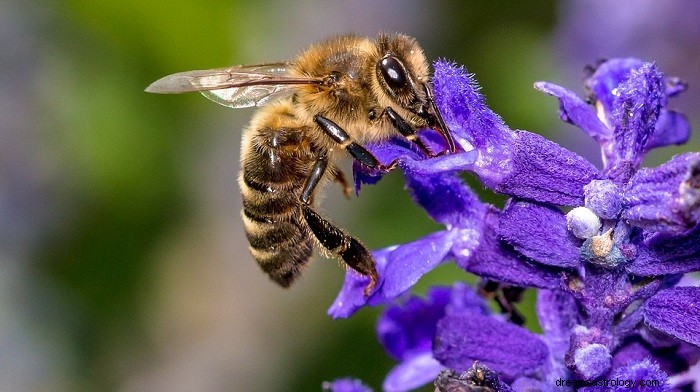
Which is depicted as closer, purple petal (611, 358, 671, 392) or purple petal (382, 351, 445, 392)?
purple petal (611, 358, 671, 392)

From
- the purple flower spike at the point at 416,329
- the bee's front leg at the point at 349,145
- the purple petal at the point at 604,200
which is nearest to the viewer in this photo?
the purple petal at the point at 604,200

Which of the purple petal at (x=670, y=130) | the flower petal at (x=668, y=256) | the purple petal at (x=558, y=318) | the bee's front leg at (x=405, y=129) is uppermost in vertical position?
the purple petal at (x=670, y=130)

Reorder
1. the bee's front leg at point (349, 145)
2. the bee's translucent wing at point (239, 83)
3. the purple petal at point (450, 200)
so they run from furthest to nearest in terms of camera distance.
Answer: the bee's translucent wing at point (239, 83) → the bee's front leg at point (349, 145) → the purple petal at point (450, 200)

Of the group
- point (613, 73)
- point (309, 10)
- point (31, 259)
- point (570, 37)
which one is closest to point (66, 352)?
point (31, 259)

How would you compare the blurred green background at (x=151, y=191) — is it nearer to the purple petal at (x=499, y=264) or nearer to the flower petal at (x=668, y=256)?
the purple petal at (x=499, y=264)

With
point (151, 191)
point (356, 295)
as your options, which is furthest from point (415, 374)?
point (151, 191)

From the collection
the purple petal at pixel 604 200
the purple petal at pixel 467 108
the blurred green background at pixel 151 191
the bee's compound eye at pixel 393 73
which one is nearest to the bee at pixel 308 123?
the bee's compound eye at pixel 393 73

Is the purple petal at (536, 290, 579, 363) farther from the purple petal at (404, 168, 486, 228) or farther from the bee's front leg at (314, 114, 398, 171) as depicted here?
the bee's front leg at (314, 114, 398, 171)

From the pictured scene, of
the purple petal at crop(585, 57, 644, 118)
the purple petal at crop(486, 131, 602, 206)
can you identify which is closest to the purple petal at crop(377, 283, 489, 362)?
the purple petal at crop(486, 131, 602, 206)
